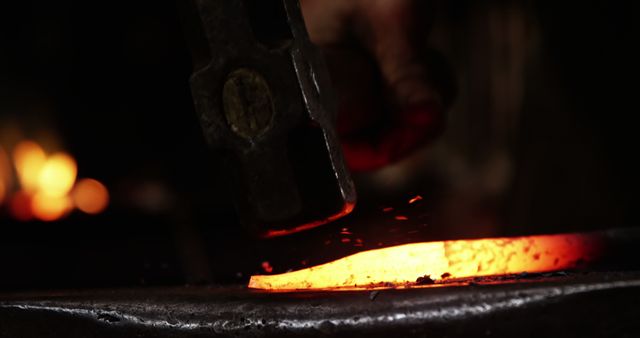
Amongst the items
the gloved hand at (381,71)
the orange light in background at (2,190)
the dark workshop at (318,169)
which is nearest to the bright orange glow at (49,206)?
the dark workshop at (318,169)

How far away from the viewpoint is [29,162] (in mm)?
2928

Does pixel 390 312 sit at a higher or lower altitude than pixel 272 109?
lower

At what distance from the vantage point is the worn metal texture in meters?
0.62

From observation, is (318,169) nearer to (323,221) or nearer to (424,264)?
(323,221)

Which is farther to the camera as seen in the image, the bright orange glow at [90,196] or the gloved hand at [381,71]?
the bright orange glow at [90,196]

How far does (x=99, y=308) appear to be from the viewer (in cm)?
74

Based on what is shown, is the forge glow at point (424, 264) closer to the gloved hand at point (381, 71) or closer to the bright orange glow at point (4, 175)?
the gloved hand at point (381, 71)

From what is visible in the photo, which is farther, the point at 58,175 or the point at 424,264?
the point at 58,175

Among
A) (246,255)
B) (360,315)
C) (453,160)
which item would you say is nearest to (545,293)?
(360,315)

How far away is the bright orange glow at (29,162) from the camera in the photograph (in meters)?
2.88

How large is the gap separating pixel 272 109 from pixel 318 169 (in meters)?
0.10

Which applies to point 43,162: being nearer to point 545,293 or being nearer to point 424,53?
point 424,53

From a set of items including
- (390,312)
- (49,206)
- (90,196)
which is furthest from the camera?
(90,196)

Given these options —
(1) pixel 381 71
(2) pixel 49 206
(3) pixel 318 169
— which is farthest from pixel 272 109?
(2) pixel 49 206
